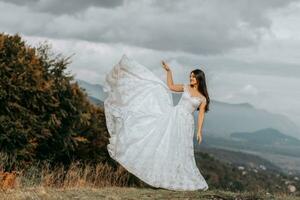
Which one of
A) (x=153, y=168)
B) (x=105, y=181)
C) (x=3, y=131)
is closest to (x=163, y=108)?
(x=153, y=168)

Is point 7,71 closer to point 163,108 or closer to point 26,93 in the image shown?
point 26,93

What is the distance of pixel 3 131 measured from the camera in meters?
22.5

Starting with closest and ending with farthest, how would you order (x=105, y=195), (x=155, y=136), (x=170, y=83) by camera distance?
(x=105, y=195) < (x=155, y=136) < (x=170, y=83)

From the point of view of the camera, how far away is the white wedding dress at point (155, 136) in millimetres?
12727

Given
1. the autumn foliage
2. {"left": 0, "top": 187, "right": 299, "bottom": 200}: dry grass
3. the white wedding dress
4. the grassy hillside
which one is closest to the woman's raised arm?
the white wedding dress

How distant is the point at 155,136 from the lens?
12992 millimetres

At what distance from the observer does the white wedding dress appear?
12.7 m

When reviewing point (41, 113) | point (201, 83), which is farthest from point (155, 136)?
point (41, 113)

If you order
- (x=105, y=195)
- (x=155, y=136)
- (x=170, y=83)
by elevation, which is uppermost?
(x=170, y=83)

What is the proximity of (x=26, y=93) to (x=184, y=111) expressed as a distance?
1205 cm

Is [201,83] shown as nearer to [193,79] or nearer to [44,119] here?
[193,79]

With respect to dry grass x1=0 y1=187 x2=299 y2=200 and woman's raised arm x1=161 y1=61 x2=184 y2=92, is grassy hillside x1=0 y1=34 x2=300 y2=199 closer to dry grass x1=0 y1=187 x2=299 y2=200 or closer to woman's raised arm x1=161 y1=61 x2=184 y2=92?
dry grass x1=0 y1=187 x2=299 y2=200

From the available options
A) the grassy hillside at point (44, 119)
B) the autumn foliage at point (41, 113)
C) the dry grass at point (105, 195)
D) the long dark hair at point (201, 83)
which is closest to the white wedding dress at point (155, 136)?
the long dark hair at point (201, 83)

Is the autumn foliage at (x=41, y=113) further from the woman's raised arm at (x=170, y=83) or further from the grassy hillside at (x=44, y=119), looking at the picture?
the woman's raised arm at (x=170, y=83)
